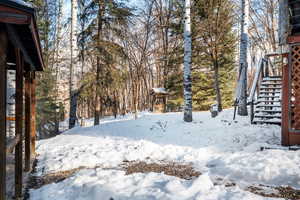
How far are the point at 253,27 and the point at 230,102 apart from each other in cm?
655

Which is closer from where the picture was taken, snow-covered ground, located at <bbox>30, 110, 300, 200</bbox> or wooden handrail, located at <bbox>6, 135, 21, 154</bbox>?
wooden handrail, located at <bbox>6, 135, 21, 154</bbox>

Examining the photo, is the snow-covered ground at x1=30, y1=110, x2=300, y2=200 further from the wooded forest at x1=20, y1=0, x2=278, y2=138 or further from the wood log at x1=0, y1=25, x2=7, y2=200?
the wooded forest at x1=20, y1=0, x2=278, y2=138

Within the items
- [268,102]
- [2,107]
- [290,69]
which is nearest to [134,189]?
[2,107]

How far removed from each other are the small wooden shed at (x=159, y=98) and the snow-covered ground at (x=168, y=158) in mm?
6597

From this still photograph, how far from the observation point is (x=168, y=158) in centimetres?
600

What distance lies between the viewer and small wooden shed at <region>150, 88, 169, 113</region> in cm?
1680

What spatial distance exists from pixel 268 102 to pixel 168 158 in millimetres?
4301

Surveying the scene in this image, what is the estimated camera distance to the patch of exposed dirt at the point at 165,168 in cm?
475

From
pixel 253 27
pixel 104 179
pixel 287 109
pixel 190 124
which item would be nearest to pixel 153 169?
pixel 104 179

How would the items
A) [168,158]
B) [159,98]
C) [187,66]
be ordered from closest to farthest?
[168,158], [187,66], [159,98]

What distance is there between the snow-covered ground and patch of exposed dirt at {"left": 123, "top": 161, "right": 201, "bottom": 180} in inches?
9.4

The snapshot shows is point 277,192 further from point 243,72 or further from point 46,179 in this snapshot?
point 243,72

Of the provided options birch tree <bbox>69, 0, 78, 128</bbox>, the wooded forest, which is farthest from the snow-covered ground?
the wooded forest

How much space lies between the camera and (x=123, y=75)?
11375mm
